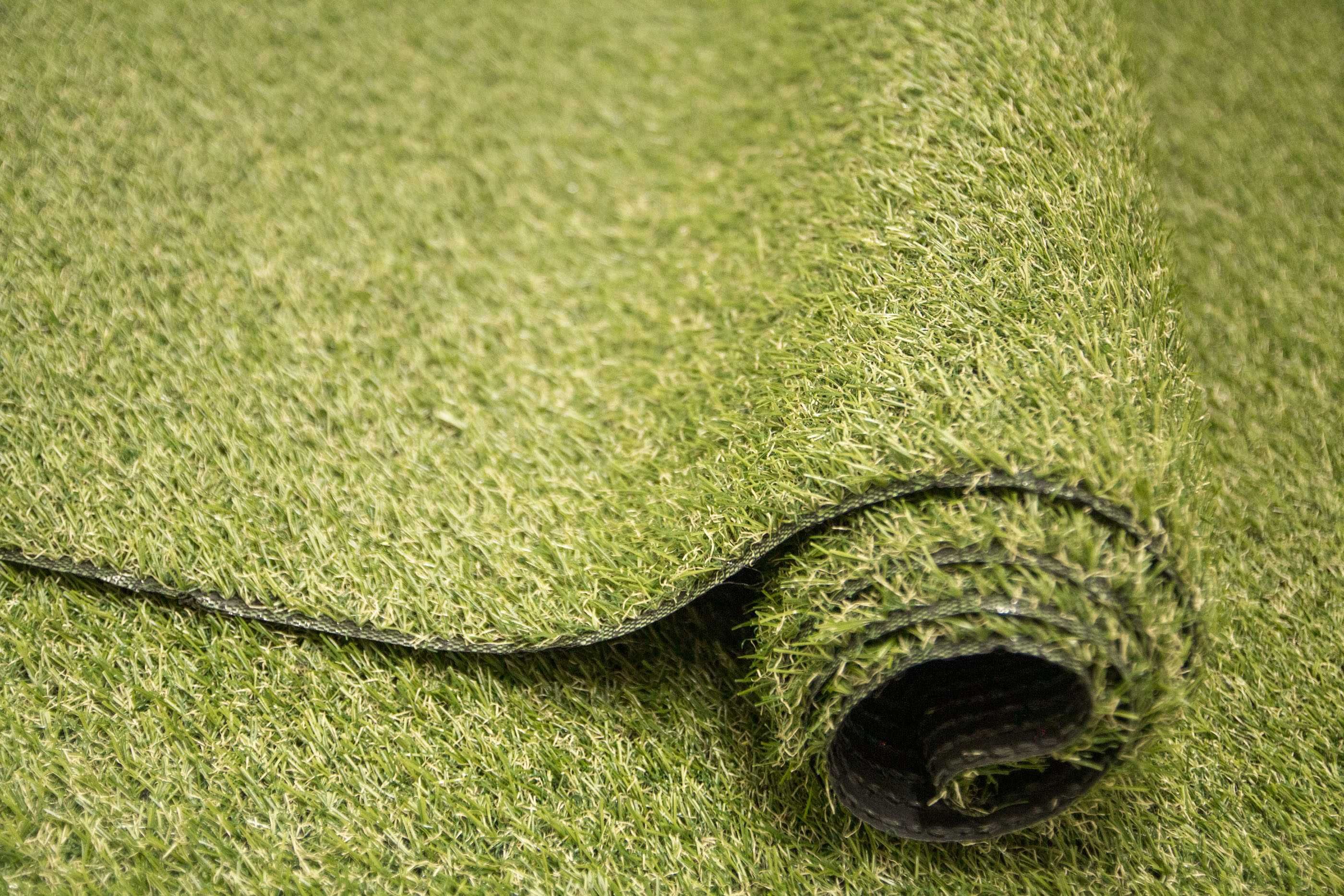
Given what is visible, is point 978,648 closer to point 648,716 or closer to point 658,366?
point 648,716

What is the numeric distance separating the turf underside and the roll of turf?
0.5 inches

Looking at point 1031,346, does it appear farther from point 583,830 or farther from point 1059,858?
point 583,830

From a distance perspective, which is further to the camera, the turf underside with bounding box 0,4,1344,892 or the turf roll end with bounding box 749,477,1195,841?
the turf underside with bounding box 0,4,1344,892

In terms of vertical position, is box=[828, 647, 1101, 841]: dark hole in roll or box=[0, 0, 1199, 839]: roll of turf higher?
box=[0, 0, 1199, 839]: roll of turf

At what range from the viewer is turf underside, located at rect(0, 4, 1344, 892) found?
0.97m

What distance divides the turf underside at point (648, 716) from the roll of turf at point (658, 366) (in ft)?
0.04

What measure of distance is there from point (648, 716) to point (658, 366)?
0.60 metres

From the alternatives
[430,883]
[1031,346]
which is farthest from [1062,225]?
[430,883]

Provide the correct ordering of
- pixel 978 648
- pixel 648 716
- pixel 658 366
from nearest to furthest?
1. pixel 978 648
2. pixel 648 716
3. pixel 658 366

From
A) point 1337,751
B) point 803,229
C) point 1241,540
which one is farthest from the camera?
point 803,229

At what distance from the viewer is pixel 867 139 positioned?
4.79ft

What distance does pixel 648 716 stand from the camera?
117cm

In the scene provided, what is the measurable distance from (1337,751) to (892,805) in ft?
2.06

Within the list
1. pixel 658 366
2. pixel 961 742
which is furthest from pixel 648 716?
pixel 658 366
